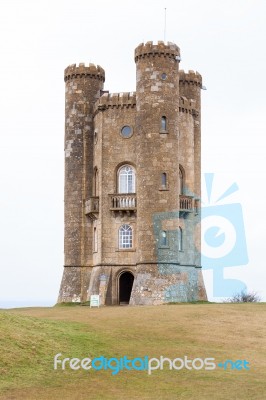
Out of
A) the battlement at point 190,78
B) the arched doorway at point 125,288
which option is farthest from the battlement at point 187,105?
the arched doorway at point 125,288

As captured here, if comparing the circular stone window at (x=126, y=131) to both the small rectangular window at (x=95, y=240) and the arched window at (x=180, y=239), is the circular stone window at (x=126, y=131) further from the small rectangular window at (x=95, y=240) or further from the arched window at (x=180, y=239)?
the arched window at (x=180, y=239)

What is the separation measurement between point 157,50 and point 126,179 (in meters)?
9.44

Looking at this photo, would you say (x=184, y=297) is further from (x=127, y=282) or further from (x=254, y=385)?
(x=254, y=385)

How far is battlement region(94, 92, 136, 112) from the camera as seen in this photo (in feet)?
197

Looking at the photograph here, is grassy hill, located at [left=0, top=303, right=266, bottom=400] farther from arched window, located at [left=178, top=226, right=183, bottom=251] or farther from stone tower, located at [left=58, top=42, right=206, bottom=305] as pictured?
arched window, located at [left=178, top=226, right=183, bottom=251]

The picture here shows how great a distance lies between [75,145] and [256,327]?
89.5 ft

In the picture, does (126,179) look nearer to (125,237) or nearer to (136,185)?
(136,185)

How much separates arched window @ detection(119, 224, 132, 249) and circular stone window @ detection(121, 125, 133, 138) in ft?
21.5

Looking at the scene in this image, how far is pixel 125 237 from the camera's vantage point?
59.3 metres

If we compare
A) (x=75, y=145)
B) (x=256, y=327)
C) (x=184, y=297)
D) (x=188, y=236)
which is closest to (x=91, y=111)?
(x=75, y=145)

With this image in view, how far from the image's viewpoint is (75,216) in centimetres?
6284

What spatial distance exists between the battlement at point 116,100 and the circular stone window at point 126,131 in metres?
1.62

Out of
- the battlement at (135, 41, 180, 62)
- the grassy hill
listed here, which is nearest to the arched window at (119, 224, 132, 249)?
the battlement at (135, 41, 180, 62)

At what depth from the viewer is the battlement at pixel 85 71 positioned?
63.6 meters
